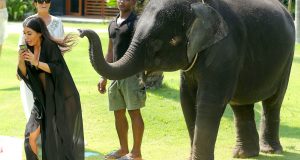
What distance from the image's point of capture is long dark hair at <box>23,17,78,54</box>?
19.9 feet

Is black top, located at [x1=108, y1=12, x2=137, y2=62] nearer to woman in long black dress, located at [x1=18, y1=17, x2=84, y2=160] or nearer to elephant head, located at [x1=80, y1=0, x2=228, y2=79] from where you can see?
elephant head, located at [x1=80, y1=0, x2=228, y2=79]

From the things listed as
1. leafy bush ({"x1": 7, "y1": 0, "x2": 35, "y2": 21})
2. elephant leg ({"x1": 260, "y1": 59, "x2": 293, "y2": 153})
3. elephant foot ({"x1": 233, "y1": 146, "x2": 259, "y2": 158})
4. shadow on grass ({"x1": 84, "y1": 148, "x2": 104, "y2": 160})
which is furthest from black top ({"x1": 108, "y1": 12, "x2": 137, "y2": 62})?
leafy bush ({"x1": 7, "y1": 0, "x2": 35, "y2": 21})

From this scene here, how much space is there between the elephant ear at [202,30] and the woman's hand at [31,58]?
1.38m

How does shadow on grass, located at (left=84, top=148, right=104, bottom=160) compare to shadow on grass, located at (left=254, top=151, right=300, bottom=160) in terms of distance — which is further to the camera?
shadow on grass, located at (left=254, top=151, right=300, bottom=160)

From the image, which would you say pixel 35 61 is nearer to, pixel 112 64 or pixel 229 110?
pixel 112 64

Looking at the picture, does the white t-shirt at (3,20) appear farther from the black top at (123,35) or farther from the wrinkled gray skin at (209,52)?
the wrinkled gray skin at (209,52)

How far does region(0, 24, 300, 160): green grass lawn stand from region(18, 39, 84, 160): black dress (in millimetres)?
1434

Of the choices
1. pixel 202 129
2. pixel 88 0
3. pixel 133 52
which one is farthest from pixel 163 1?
pixel 88 0

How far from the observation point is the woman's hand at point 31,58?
596 cm

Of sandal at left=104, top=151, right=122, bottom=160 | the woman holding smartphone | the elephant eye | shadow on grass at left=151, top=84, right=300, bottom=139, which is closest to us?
the elephant eye

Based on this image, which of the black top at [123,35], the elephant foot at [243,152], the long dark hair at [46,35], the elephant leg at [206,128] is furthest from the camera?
the elephant foot at [243,152]

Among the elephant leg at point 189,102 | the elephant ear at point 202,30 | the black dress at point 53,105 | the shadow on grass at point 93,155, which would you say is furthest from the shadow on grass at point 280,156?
the black dress at point 53,105

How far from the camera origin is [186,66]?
6488mm

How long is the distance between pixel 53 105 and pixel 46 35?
621mm
